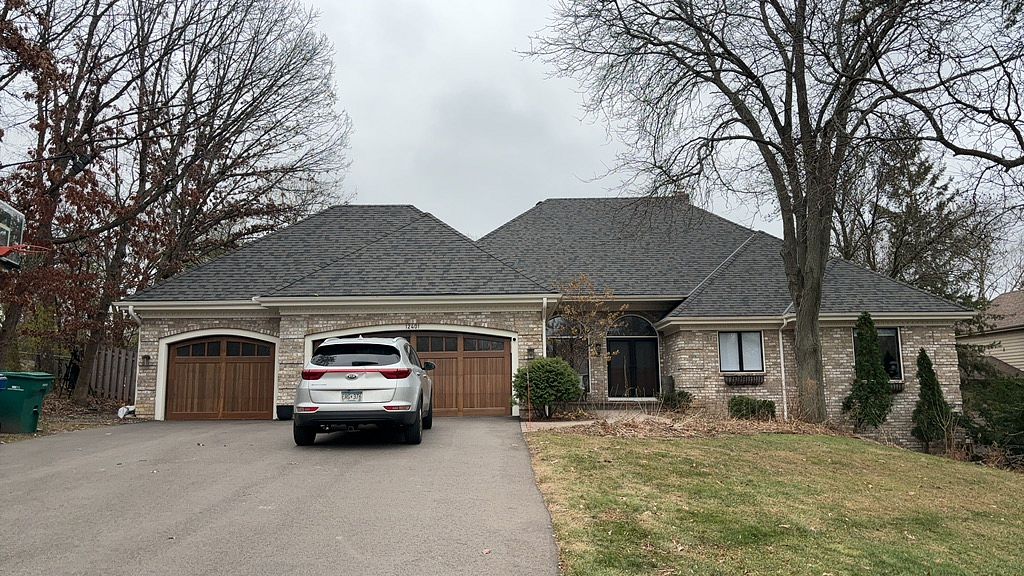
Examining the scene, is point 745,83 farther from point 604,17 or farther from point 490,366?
point 490,366

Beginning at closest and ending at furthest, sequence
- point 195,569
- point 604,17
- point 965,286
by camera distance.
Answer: point 195,569 → point 604,17 → point 965,286

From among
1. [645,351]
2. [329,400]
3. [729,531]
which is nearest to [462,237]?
[645,351]

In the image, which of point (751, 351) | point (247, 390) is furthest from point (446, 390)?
point (751, 351)

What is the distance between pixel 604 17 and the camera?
15.8 m

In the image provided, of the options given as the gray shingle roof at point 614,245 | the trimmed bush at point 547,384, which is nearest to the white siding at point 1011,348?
the gray shingle roof at point 614,245

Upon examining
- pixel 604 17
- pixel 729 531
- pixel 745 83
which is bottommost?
pixel 729 531

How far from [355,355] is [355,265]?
8106mm

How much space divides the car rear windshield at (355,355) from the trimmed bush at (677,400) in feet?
33.7

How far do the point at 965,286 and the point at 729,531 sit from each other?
86.1ft

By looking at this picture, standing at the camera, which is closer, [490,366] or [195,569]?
[195,569]

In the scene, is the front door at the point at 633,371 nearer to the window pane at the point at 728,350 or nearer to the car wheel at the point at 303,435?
the window pane at the point at 728,350

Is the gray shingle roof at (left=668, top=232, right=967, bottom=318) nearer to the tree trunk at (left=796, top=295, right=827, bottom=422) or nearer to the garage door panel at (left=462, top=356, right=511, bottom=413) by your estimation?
the tree trunk at (left=796, top=295, right=827, bottom=422)

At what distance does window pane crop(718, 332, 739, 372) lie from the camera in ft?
64.1

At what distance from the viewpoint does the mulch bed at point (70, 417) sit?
13.5 metres
